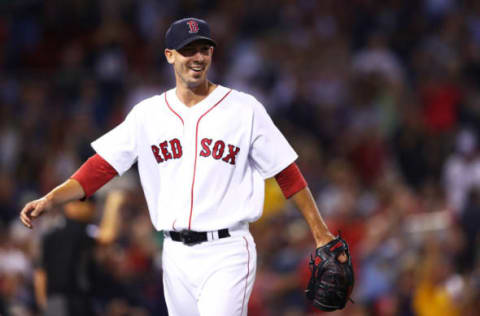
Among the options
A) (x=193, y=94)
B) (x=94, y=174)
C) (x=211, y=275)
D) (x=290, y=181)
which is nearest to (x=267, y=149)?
(x=290, y=181)

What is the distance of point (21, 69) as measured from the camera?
13234 mm

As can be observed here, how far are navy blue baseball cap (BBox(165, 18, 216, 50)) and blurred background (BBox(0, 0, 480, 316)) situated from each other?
105 inches

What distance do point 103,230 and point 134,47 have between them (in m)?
6.54

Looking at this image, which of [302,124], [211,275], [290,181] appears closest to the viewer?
[211,275]

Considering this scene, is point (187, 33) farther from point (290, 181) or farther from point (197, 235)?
point (197, 235)

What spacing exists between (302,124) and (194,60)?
644cm

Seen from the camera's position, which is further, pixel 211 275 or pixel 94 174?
pixel 94 174

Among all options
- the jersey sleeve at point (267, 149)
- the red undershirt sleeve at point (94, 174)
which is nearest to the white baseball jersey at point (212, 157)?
the jersey sleeve at point (267, 149)

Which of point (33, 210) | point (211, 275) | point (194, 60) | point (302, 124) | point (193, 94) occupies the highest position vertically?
point (194, 60)

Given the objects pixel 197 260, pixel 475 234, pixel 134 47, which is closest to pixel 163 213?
pixel 197 260

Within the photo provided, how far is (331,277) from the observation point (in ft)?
14.2

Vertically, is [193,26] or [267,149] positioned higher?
[193,26]

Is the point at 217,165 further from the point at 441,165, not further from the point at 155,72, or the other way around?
the point at 155,72

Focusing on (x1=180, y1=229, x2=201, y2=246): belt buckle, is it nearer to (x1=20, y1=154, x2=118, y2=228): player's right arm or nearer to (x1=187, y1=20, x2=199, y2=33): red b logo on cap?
(x1=20, y1=154, x2=118, y2=228): player's right arm
